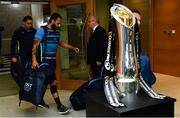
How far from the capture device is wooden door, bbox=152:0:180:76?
5387 mm

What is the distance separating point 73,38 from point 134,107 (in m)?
2.93

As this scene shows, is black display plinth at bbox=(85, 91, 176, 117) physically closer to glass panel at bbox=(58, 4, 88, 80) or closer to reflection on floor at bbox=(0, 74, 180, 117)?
reflection on floor at bbox=(0, 74, 180, 117)

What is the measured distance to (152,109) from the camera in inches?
74.8

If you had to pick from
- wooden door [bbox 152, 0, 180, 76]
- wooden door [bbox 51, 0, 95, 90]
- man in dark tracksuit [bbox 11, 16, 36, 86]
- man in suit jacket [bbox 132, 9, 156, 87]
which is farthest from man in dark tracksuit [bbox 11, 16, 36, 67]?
wooden door [bbox 152, 0, 180, 76]

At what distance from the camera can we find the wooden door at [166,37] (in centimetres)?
539

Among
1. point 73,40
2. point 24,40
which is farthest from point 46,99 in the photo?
point 73,40

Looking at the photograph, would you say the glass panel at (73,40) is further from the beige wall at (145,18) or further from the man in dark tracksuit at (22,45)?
the beige wall at (145,18)

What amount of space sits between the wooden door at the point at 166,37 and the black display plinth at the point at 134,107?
363 centimetres

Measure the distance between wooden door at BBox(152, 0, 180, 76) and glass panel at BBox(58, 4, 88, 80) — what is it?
6.70 feet

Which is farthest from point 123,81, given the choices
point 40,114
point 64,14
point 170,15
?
point 170,15

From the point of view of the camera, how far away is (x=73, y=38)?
4.62 m

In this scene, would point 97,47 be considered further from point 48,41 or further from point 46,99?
point 46,99

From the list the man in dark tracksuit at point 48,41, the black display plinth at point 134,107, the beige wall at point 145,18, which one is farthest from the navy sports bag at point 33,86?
the beige wall at point 145,18

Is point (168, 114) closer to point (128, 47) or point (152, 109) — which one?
point (152, 109)
